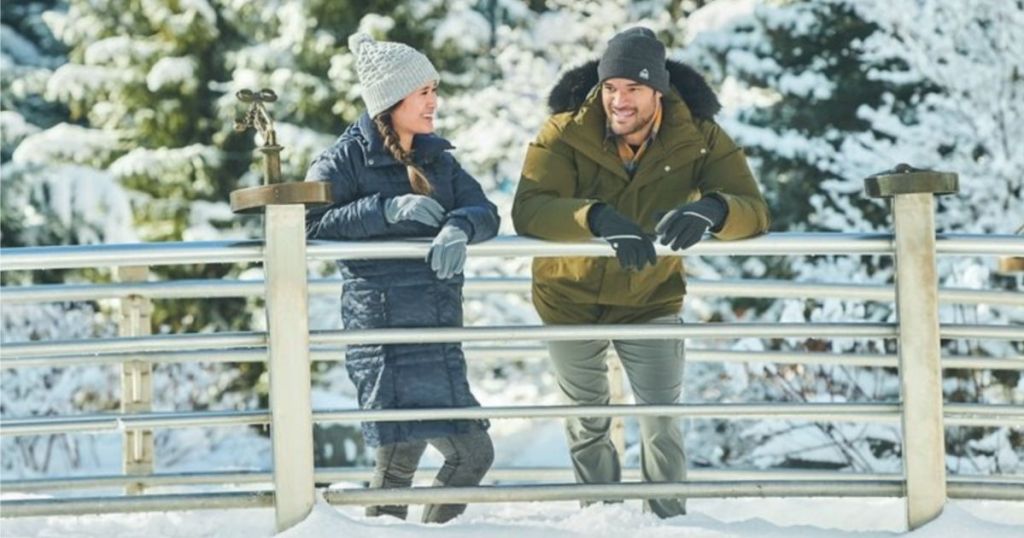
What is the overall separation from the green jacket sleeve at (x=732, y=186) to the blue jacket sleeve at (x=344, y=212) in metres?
0.85

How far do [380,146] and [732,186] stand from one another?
0.99 m

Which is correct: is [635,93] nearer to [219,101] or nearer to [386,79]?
[386,79]

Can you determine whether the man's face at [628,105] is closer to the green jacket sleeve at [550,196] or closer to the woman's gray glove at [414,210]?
the green jacket sleeve at [550,196]

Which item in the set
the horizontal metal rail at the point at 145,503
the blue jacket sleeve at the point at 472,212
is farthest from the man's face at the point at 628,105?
the horizontal metal rail at the point at 145,503

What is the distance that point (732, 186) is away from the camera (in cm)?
547

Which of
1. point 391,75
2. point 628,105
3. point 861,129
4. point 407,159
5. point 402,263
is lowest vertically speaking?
point 402,263

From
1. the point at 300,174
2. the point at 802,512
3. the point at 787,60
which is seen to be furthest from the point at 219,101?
the point at 802,512

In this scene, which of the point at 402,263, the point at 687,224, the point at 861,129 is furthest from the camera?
the point at 861,129

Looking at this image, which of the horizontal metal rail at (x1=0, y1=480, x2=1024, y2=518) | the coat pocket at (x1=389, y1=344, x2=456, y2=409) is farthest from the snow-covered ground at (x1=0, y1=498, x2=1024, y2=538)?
the coat pocket at (x1=389, y1=344, x2=456, y2=409)

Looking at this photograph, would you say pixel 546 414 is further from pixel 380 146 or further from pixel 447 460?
pixel 380 146

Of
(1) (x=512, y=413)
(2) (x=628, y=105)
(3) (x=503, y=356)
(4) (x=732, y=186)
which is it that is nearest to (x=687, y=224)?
(4) (x=732, y=186)

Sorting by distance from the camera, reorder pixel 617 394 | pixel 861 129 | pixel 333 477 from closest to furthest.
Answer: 1. pixel 333 477
2. pixel 617 394
3. pixel 861 129

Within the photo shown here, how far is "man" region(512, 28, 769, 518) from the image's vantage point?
18.0 ft

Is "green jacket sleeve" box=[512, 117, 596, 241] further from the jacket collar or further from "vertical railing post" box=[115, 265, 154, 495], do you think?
"vertical railing post" box=[115, 265, 154, 495]
